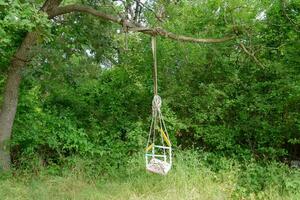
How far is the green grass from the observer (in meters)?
4.31

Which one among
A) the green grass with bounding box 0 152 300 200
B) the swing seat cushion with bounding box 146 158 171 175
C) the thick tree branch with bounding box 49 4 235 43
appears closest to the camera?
the swing seat cushion with bounding box 146 158 171 175

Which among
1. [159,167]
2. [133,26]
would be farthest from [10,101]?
[159,167]

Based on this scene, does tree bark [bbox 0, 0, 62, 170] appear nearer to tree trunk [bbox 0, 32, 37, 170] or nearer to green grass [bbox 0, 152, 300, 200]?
tree trunk [bbox 0, 32, 37, 170]

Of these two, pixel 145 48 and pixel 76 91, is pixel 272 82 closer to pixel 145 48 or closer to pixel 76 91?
pixel 145 48

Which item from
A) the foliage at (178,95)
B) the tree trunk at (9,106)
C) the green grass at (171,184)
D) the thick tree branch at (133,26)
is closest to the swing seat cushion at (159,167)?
the green grass at (171,184)

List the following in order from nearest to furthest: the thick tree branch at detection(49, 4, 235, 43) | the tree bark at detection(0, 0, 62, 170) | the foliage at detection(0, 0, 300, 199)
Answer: the thick tree branch at detection(49, 4, 235, 43)
the tree bark at detection(0, 0, 62, 170)
the foliage at detection(0, 0, 300, 199)

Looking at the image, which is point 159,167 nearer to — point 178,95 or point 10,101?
point 178,95

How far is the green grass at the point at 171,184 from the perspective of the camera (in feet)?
14.1

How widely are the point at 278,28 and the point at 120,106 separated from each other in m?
2.98

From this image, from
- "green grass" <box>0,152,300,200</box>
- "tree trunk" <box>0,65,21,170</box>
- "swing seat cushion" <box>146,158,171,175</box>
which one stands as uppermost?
"tree trunk" <box>0,65,21,170</box>

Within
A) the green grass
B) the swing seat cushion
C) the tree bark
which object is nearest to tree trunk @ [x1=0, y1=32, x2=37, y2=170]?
the tree bark

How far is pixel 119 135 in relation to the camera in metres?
6.20

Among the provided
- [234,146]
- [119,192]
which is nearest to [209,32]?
[234,146]

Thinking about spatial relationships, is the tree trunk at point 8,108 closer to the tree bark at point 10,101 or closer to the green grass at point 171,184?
the tree bark at point 10,101
